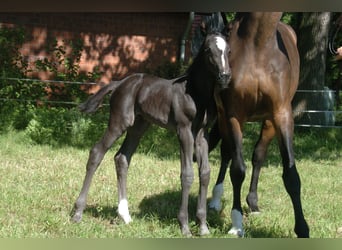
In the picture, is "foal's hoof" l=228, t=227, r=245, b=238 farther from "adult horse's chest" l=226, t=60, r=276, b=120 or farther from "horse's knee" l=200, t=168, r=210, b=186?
"adult horse's chest" l=226, t=60, r=276, b=120

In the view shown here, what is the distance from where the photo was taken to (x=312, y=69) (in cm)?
1088

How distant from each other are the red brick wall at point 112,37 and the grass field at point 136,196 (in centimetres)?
431

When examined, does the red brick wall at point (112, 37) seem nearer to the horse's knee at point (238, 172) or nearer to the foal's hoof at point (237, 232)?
the horse's knee at point (238, 172)

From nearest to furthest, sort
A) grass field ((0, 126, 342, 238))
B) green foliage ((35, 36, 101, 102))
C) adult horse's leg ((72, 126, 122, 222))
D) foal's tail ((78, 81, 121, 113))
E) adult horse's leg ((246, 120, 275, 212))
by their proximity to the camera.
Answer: grass field ((0, 126, 342, 238)) → adult horse's leg ((72, 126, 122, 222)) → foal's tail ((78, 81, 121, 113)) → adult horse's leg ((246, 120, 275, 212)) → green foliage ((35, 36, 101, 102))

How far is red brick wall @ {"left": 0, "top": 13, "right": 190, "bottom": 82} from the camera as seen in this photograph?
11969 millimetres

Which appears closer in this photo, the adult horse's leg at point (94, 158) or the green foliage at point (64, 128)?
the adult horse's leg at point (94, 158)

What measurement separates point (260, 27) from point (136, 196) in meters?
2.62

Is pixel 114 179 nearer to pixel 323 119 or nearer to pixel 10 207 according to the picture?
pixel 10 207

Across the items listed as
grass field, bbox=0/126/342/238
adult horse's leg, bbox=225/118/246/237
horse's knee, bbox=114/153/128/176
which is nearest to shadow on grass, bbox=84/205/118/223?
grass field, bbox=0/126/342/238

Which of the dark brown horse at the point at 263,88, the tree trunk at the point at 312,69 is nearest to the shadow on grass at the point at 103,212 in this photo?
the dark brown horse at the point at 263,88

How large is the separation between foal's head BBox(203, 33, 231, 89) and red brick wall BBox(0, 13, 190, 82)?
27.7 feet

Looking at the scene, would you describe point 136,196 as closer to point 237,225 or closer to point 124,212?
point 124,212

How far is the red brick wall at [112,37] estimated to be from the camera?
1197 cm
